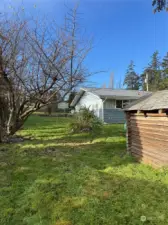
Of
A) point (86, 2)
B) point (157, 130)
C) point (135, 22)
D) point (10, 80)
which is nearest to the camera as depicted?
point (157, 130)

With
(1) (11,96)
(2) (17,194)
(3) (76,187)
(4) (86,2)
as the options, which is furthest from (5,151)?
(4) (86,2)

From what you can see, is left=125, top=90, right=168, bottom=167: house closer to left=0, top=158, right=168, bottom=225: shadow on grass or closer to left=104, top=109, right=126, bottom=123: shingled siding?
left=0, top=158, right=168, bottom=225: shadow on grass

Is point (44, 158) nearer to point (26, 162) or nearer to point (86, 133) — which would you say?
point (26, 162)

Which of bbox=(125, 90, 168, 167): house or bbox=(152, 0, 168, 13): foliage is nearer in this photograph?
bbox=(125, 90, 168, 167): house

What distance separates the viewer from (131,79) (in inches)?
1698

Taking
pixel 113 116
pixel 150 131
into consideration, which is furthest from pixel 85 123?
pixel 150 131

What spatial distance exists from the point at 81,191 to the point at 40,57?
Answer: 16.9 feet

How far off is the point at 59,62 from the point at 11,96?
2644mm

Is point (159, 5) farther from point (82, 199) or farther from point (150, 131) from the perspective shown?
point (82, 199)

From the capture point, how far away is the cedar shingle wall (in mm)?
4289

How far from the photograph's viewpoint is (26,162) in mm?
5281

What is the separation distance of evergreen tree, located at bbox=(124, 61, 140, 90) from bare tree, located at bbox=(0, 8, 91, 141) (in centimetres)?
3808

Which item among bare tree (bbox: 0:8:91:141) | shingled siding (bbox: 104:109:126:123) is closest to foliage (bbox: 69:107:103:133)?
→ bare tree (bbox: 0:8:91:141)

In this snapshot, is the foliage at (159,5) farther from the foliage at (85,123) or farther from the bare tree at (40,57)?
the foliage at (85,123)
